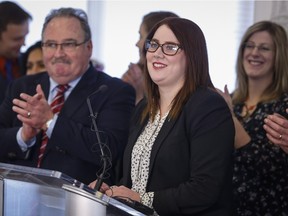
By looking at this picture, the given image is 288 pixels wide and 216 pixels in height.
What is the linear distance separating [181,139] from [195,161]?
98 mm

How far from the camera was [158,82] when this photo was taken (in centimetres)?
225

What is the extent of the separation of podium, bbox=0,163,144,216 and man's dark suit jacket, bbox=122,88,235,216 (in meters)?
0.48

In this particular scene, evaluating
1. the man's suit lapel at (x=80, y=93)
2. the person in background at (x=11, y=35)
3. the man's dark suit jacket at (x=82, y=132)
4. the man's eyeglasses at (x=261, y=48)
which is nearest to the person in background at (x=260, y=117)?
the man's eyeglasses at (x=261, y=48)

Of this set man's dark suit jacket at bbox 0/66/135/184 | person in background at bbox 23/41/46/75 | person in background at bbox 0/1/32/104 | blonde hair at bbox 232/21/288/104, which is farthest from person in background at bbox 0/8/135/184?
person in background at bbox 0/1/32/104

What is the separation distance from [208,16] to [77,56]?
2036mm

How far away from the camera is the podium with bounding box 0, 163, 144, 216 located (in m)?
1.51

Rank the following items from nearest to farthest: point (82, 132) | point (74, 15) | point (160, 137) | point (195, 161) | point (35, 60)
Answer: point (195, 161), point (160, 137), point (82, 132), point (74, 15), point (35, 60)

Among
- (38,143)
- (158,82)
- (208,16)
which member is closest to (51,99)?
(38,143)

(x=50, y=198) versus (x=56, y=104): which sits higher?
(x=56, y=104)

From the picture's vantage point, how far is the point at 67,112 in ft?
8.98

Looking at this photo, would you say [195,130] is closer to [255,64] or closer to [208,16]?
[255,64]

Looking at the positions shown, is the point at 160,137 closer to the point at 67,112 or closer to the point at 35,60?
the point at 67,112

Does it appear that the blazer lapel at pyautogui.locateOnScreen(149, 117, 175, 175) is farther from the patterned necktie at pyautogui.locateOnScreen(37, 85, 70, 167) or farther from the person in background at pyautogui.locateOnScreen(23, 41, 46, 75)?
the person in background at pyautogui.locateOnScreen(23, 41, 46, 75)

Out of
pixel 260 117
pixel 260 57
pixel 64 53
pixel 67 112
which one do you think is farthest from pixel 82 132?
pixel 260 57
